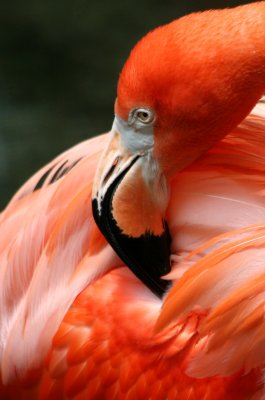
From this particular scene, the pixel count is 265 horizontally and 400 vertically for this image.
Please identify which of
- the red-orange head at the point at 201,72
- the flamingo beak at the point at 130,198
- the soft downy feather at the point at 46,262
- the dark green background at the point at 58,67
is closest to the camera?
the red-orange head at the point at 201,72

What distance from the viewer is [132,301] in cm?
181

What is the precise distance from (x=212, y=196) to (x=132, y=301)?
0.98ft

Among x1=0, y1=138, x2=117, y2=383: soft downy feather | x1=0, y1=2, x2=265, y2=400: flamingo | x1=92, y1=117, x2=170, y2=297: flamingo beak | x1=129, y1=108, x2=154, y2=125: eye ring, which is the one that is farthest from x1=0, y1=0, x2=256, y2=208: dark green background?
x1=129, y1=108, x2=154, y2=125: eye ring

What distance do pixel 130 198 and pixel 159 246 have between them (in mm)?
134

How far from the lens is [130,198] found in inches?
69.9

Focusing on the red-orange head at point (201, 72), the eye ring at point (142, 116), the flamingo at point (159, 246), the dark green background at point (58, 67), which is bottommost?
the dark green background at point (58, 67)

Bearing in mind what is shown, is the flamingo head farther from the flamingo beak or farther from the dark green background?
the dark green background

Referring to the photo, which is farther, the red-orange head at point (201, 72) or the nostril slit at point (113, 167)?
the nostril slit at point (113, 167)

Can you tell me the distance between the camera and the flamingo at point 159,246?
5.28 ft

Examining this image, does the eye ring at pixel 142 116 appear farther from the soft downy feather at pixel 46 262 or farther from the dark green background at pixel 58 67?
the dark green background at pixel 58 67

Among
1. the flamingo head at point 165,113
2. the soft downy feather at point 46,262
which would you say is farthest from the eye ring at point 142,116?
the soft downy feather at point 46,262

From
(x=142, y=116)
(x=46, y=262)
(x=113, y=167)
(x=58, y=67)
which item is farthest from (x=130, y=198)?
(x=58, y=67)

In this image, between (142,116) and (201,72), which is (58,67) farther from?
(201,72)

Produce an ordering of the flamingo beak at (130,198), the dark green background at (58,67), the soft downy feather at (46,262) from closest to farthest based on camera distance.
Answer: the flamingo beak at (130,198), the soft downy feather at (46,262), the dark green background at (58,67)
